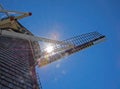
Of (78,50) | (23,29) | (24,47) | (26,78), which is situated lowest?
(26,78)

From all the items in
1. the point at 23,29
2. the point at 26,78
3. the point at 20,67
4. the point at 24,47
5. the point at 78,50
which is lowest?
the point at 26,78

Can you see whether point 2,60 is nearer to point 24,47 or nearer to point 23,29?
point 24,47

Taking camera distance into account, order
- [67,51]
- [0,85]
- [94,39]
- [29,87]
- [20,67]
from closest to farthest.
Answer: [0,85] < [29,87] < [20,67] < [67,51] < [94,39]

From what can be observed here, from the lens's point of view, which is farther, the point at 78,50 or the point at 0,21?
the point at 0,21

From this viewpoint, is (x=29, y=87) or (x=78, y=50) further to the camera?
(x=78, y=50)

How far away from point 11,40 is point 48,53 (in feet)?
28.9

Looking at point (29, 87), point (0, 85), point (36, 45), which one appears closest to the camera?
point (0, 85)

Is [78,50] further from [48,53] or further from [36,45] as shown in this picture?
[36,45]

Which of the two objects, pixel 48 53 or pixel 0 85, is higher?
pixel 48 53

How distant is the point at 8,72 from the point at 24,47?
65.9 feet

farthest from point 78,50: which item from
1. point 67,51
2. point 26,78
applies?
point 26,78

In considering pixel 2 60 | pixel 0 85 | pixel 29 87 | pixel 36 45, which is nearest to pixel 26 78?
pixel 29 87

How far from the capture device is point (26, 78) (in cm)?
2930

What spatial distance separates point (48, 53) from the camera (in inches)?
1834
